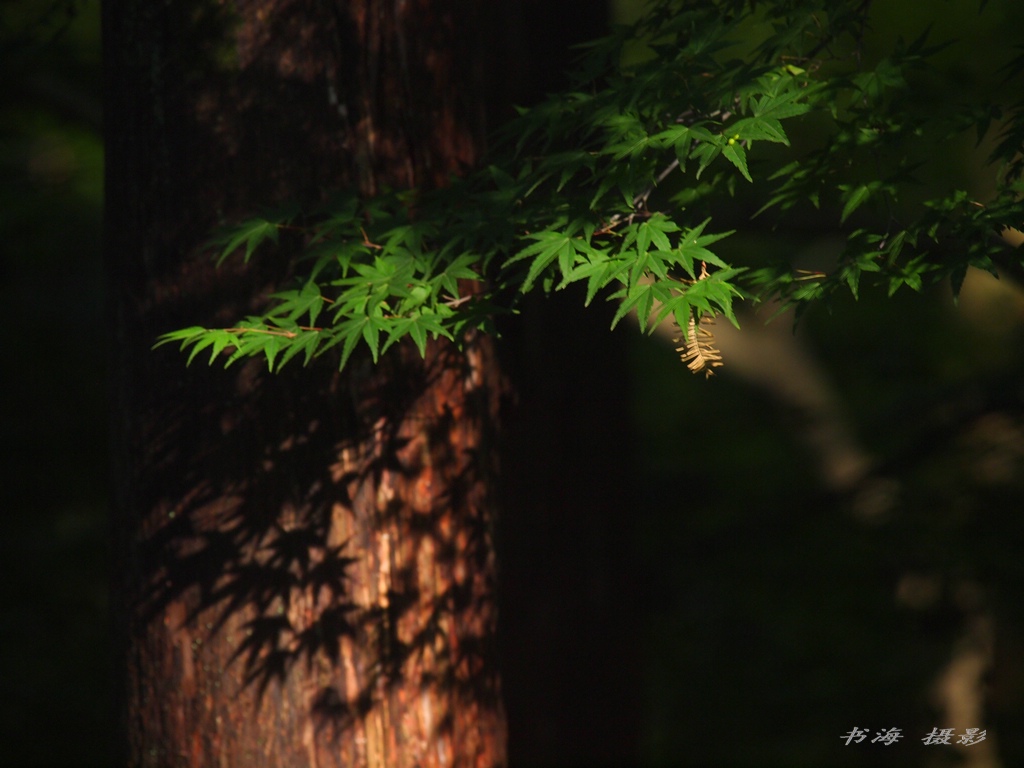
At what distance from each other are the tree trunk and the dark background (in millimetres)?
579

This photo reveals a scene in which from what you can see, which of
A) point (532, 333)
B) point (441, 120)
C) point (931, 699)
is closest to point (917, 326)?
point (931, 699)

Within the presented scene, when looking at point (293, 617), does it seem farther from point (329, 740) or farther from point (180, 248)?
point (180, 248)

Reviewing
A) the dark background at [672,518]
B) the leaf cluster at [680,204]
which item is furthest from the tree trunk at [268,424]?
the dark background at [672,518]

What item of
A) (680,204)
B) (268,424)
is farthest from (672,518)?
(680,204)

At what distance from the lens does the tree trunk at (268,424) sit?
261 centimetres

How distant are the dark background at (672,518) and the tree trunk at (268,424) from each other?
0.58 m

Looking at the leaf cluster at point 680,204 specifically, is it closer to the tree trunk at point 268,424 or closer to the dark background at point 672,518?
the tree trunk at point 268,424

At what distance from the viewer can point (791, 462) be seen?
8.10 meters

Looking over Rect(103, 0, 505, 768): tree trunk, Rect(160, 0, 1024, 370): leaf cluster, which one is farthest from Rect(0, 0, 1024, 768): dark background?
A: Rect(160, 0, 1024, 370): leaf cluster

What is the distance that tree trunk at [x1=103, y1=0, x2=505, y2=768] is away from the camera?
2.61 metres

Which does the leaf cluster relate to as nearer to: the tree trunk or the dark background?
the tree trunk

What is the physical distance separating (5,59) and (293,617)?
8.17 ft

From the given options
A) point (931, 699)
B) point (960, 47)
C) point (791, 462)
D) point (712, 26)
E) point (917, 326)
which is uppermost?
point (960, 47)

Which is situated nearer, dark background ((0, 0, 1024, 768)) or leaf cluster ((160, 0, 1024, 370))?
leaf cluster ((160, 0, 1024, 370))
